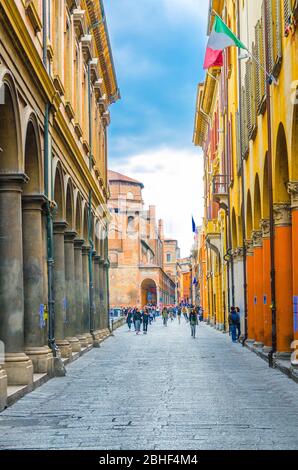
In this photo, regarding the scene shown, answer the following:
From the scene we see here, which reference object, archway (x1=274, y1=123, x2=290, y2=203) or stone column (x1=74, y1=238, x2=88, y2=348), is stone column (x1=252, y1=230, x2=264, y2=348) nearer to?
stone column (x1=74, y1=238, x2=88, y2=348)

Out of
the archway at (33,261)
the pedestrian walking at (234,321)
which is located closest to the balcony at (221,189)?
the pedestrian walking at (234,321)

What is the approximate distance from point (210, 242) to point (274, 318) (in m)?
29.0

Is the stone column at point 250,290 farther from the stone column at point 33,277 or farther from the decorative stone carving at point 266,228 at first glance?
the stone column at point 33,277

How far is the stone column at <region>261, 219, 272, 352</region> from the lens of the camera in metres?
23.3

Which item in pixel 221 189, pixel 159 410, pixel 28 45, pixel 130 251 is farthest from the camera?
pixel 130 251

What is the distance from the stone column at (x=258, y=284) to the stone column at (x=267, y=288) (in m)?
1.90

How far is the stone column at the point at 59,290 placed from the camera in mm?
22234

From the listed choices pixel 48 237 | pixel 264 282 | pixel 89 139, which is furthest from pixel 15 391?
pixel 89 139

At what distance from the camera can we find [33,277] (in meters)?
17.7

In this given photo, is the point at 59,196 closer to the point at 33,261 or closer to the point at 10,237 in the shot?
the point at 33,261

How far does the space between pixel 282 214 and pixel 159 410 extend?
8.72m

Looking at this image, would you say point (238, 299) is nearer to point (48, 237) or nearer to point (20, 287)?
point (48, 237)

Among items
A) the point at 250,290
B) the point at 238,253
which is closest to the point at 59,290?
the point at 250,290

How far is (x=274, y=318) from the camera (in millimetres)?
20297
